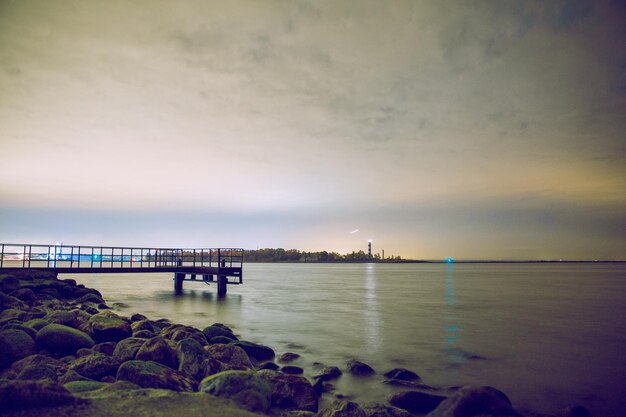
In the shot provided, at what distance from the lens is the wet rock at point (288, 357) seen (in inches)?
441

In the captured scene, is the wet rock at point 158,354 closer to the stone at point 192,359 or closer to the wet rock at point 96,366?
the stone at point 192,359

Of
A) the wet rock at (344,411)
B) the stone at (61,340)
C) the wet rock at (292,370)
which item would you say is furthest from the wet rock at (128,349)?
the wet rock at (344,411)

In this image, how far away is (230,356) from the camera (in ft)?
27.4

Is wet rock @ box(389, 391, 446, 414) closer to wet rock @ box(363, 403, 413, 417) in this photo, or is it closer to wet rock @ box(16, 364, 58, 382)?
wet rock @ box(363, 403, 413, 417)

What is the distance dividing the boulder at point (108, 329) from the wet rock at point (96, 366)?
94.8 inches

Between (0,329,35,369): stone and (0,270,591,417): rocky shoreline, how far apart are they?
18 mm

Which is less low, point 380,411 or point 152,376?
point 152,376

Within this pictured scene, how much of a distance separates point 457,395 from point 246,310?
775 inches

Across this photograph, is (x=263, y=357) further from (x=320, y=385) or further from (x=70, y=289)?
(x=70, y=289)

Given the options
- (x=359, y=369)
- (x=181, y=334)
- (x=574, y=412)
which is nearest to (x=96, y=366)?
(x=181, y=334)

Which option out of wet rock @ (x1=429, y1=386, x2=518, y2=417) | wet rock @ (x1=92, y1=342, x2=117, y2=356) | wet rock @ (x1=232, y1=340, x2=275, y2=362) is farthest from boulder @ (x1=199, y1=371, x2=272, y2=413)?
wet rock @ (x1=232, y1=340, x2=275, y2=362)

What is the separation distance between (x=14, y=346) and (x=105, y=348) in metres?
1.64

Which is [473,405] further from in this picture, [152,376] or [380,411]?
[152,376]

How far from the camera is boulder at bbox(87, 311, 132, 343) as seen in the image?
9086 millimetres
